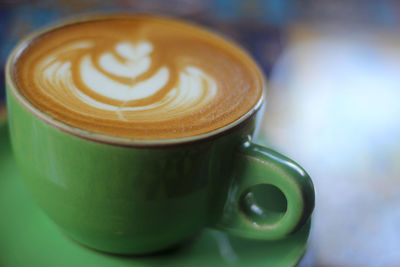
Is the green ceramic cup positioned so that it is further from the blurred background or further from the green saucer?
the blurred background

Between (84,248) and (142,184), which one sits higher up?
(142,184)

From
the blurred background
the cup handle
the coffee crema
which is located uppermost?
the coffee crema

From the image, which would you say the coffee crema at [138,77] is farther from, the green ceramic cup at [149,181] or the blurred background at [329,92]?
the blurred background at [329,92]

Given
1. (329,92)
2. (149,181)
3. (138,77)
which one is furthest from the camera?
(329,92)

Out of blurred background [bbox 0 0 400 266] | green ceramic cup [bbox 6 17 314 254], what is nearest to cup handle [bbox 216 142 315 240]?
green ceramic cup [bbox 6 17 314 254]

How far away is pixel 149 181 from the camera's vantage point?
406 millimetres

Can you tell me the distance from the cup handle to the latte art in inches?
3.4

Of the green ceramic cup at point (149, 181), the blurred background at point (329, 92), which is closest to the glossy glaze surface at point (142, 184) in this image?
the green ceramic cup at point (149, 181)

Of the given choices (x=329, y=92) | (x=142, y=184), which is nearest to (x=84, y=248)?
(x=142, y=184)

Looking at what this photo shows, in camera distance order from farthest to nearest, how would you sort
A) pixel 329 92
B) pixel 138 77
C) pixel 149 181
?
pixel 329 92
pixel 138 77
pixel 149 181

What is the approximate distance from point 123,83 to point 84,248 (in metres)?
0.19

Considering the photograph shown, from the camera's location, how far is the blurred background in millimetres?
738

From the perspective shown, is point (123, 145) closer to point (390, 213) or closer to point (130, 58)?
point (130, 58)

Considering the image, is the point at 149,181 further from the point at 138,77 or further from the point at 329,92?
the point at 329,92
